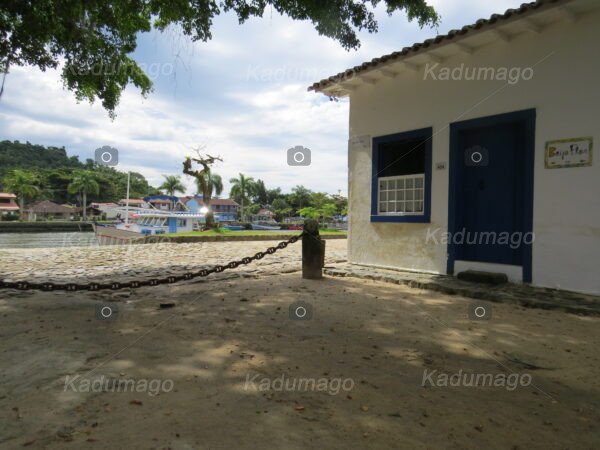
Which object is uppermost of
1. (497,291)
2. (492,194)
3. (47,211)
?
(492,194)

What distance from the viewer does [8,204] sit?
197 ft

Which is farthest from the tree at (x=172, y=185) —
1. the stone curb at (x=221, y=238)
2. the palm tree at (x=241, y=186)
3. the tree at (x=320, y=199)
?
the stone curb at (x=221, y=238)

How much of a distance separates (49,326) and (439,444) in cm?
377

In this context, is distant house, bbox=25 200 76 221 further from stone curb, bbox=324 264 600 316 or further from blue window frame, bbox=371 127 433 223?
stone curb, bbox=324 264 600 316

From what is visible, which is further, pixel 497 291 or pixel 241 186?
pixel 241 186

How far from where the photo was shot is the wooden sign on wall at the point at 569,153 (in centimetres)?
529

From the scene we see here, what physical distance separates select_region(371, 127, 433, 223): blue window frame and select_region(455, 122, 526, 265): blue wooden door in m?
0.62

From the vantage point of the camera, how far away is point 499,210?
6.45 meters

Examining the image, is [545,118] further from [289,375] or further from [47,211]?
[47,211]

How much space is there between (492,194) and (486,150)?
77 centimetres

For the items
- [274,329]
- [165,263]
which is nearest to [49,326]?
[274,329]

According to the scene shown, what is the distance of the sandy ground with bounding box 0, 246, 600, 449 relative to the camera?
6.68 ft

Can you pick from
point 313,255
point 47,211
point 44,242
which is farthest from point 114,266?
point 47,211

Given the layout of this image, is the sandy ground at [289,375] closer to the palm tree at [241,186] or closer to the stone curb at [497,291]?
the stone curb at [497,291]
